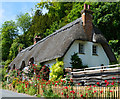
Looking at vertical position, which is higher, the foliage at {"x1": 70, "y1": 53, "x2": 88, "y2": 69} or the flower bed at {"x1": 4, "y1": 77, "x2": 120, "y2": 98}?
the foliage at {"x1": 70, "y1": 53, "x2": 88, "y2": 69}

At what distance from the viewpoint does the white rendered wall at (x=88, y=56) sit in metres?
17.7

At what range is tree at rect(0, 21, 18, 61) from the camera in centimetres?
5038

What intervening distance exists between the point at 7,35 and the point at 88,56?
36.4 meters

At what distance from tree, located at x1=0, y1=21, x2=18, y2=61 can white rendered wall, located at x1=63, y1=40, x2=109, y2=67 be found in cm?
3496

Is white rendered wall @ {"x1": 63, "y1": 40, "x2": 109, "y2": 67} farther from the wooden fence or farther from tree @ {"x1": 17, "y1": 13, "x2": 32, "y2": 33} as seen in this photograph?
tree @ {"x1": 17, "y1": 13, "x2": 32, "y2": 33}

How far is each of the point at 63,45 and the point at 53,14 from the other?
25.5m

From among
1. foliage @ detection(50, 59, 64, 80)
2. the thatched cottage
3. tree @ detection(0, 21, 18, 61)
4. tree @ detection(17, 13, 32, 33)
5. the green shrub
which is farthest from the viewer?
tree @ detection(17, 13, 32, 33)

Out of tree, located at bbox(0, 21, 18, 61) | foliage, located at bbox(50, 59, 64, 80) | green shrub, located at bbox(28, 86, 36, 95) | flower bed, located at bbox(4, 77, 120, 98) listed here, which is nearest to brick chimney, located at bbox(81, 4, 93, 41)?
foliage, located at bbox(50, 59, 64, 80)

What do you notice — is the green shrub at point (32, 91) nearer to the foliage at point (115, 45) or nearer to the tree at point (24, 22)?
the foliage at point (115, 45)

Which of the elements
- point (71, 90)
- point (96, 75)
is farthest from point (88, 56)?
point (71, 90)

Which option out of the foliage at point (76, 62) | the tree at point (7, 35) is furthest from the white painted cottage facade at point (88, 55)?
the tree at point (7, 35)

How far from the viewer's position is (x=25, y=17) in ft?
174

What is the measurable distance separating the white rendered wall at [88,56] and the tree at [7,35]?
115 ft

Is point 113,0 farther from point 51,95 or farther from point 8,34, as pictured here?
point 8,34
